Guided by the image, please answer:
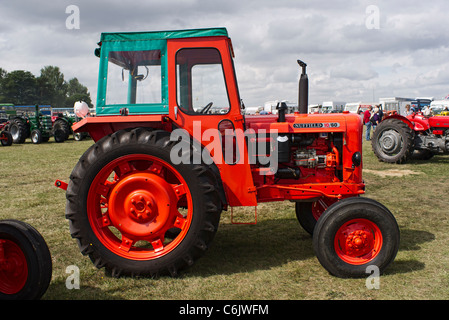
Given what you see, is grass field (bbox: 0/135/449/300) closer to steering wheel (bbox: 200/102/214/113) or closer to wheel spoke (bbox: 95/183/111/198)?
wheel spoke (bbox: 95/183/111/198)

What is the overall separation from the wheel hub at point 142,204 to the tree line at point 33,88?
286ft

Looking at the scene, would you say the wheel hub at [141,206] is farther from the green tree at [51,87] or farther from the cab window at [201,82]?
the green tree at [51,87]

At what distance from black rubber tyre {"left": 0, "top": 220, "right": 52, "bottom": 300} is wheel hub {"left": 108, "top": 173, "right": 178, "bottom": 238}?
2.59 feet

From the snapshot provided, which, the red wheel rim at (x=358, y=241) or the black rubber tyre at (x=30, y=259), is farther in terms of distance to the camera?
the red wheel rim at (x=358, y=241)

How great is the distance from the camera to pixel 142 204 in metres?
3.76

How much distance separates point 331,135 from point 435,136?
8.55 meters

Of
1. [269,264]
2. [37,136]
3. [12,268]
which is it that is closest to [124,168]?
[12,268]

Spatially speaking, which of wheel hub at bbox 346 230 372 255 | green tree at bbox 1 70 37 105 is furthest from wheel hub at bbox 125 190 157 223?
green tree at bbox 1 70 37 105

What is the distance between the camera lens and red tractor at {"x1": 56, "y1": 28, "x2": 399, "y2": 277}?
12.0 feet

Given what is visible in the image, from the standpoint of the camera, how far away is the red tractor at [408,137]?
11055 millimetres

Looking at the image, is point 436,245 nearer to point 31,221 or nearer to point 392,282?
point 392,282

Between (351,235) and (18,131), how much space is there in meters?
22.3

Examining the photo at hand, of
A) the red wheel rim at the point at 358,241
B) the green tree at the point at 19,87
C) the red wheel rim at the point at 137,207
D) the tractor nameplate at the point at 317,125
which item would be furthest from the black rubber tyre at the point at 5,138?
the green tree at the point at 19,87
